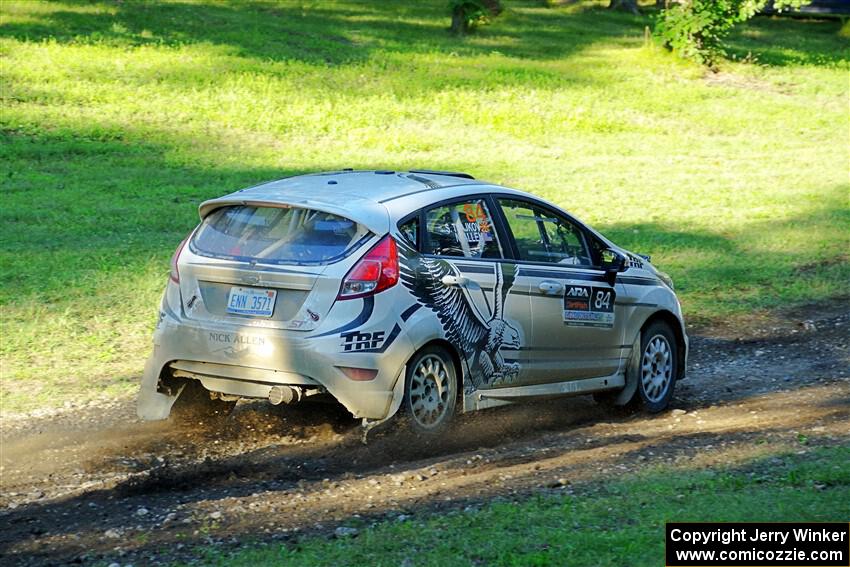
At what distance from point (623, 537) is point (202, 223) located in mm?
3737

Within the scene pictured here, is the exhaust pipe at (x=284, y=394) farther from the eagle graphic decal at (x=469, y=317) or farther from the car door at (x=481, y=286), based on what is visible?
the car door at (x=481, y=286)

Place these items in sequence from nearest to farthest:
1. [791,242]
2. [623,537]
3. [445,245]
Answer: [623,537], [445,245], [791,242]

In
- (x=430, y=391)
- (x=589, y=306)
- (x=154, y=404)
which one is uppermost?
(x=589, y=306)

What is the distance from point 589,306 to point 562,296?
1.10 feet

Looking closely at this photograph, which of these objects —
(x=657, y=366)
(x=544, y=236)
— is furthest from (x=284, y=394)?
(x=657, y=366)

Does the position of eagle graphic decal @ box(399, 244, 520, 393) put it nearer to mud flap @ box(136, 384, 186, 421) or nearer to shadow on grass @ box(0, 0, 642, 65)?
mud flap @ box(136, 384, 186, 421)

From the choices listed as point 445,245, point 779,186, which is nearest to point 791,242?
point 779,186

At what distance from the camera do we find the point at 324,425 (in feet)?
27.7

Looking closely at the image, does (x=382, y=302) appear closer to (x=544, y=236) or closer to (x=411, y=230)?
(x=411, y=230)

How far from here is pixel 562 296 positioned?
29.0 feet

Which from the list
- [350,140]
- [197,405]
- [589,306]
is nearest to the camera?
[197,405]

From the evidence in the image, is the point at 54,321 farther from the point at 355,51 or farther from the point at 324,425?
the point at 355,51

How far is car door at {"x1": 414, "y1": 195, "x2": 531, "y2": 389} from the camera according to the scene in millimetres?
8094

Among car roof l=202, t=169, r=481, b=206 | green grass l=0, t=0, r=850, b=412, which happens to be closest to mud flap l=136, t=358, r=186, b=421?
car roof l=202, t=169, r=481, b=206
